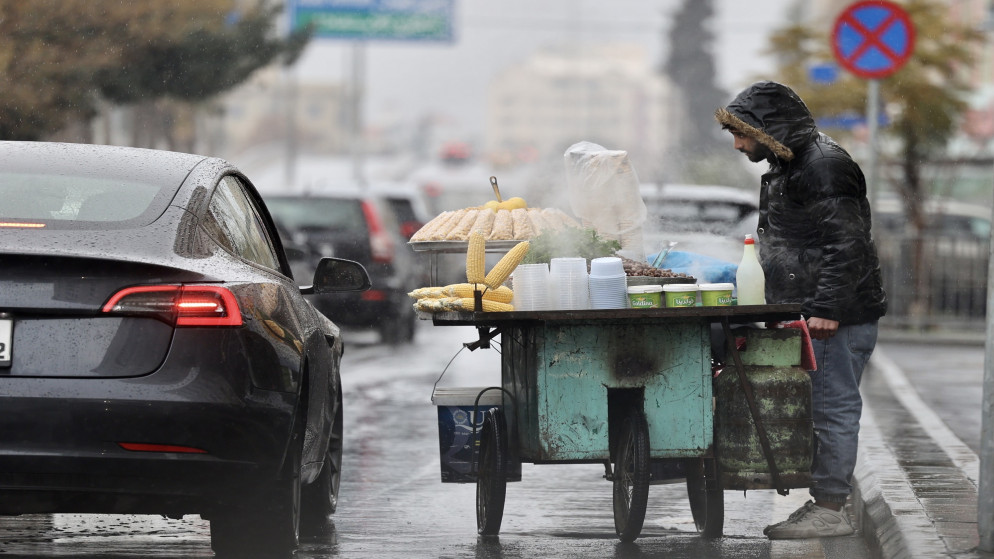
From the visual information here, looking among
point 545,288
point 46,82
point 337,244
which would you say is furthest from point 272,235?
point 46,82

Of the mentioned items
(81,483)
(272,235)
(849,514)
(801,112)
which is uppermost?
(801,112)

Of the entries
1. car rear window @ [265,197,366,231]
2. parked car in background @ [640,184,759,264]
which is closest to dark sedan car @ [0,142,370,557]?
parked car in background @ [640,184,759,264]

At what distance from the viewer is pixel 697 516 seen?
737cm

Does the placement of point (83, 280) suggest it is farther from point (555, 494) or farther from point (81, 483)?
point (555, 494)

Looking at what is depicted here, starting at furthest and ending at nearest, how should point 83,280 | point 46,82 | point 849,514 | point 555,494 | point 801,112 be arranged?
1. point 46,82
2. point 555,494
3. point 849,514
4. point 801,112
5. point 83,280

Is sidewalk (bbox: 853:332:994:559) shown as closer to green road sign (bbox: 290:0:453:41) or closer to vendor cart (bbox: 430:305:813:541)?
vendor cart (bbox: 430:305:813:541)

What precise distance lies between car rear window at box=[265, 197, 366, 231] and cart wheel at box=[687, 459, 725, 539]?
11.3 meters

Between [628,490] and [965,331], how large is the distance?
50.6 feet

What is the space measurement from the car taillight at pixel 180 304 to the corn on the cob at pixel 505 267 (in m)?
1.46

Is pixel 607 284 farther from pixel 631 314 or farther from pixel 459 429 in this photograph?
pixel 459 429

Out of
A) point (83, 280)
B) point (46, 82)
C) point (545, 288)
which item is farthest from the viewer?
point (46, 82)

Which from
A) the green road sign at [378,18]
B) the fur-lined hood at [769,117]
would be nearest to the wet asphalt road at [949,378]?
the fur-lined hood at [769,117]

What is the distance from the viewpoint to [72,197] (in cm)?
576

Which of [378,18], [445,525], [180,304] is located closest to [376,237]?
[445,525]
